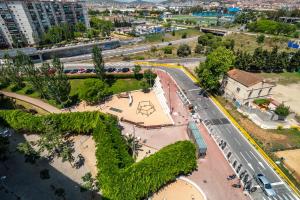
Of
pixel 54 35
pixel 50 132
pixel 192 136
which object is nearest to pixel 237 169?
pixel 192 136

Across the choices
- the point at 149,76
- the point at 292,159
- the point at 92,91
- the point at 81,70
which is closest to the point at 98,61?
the point at 92,91

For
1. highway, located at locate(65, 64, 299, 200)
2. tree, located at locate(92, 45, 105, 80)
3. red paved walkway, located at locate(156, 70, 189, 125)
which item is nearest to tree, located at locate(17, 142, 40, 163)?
red paved walkway, located at locate(156, 70, 189, 125)

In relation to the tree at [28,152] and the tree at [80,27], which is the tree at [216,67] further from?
the tree at [80,27]

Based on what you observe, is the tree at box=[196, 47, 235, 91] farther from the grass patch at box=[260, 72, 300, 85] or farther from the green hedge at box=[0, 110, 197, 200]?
the grass patch at box=[260, 72, 300, 85]

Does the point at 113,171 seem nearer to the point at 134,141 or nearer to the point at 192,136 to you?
the point at 134,141

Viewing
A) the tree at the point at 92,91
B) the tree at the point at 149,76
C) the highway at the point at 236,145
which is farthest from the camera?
the tree at the point at 149,76

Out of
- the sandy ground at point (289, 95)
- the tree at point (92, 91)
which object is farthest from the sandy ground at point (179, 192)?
the sandy ground at point (289, 95)

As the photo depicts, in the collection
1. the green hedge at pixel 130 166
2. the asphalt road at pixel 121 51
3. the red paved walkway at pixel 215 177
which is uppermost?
the green hedge at pixel 130 166
